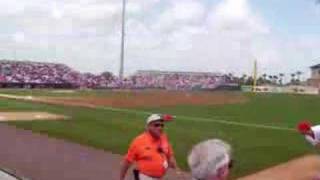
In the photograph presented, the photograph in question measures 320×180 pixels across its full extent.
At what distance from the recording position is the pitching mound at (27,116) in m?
33.1

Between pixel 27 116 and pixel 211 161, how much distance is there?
3106 centimetres

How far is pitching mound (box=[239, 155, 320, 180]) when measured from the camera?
48.0 feet

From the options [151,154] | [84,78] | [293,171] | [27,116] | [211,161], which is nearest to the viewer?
[211,161]

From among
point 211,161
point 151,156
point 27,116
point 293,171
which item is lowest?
point 27,116

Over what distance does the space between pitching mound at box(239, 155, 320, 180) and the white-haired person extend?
402 inches

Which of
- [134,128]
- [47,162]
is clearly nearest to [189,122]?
[134,128]

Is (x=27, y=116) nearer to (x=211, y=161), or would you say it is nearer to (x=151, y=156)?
Answer: (x=151, y=156)

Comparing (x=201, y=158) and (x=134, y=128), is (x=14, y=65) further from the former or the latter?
(x=201, y=158)

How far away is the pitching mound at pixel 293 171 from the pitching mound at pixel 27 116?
1824cm

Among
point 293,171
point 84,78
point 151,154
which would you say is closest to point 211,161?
point 151,154

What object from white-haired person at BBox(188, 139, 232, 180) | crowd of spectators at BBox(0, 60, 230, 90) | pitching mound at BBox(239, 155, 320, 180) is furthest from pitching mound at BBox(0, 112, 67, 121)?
crowd of spectators at BBox(0, 60, 230, 90)

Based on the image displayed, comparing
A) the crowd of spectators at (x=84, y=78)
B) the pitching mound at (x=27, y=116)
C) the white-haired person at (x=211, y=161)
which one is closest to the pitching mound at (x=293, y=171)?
the white-haired person at (x=211, y=161)

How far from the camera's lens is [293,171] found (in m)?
15.3

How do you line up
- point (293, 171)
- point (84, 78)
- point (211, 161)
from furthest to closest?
1. point (84, 78)
2. point (293, 171)
3. point (211, 161)
